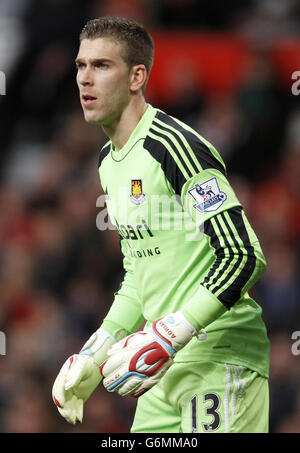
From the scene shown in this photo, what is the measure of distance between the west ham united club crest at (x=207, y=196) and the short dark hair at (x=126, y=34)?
67 cm

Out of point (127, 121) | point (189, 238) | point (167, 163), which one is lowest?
point (189, 238)

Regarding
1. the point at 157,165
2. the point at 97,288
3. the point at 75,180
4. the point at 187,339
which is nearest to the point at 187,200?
the point at 157,165

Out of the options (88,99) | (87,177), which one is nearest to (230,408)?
(88,99)

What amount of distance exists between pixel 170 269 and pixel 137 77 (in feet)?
2.72

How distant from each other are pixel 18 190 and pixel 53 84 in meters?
1.29

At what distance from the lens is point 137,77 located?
12.7ft

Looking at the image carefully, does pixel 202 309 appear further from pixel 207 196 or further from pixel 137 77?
pixel 137 77

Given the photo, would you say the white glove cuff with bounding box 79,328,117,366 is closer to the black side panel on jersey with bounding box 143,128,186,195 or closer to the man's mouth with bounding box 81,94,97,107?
the black side panel on jersey with bounding box 143,128,186,195

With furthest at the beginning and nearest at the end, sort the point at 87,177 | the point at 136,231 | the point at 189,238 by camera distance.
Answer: the point at 87,177, the point at 136,231, the point at 189,238

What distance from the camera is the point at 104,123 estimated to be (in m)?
3.86

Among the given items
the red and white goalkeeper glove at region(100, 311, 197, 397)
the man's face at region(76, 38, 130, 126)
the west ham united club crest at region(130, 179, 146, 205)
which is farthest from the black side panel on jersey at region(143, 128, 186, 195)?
the red and white goalkeeper glove at region(100, 311, 197, 397)

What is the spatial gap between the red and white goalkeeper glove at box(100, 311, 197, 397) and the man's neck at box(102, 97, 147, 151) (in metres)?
0.84

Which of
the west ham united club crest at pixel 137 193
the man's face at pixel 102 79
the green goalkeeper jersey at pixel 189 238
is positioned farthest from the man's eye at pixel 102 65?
the west ham united club crest at pixel 137 193

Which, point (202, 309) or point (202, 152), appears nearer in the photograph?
point (202, 309)
